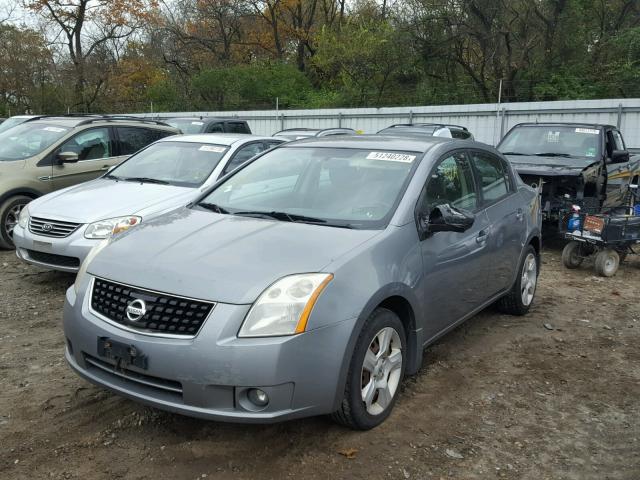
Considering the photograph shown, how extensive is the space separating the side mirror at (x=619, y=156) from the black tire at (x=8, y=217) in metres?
8.64

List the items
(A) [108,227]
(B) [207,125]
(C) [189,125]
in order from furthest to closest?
(C) [189,125], (B) [207,125], (A) [108,227]

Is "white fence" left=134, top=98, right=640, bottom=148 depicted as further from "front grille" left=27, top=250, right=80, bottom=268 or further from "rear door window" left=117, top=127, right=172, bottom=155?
"front grille" left=27, top=250, right=80, bottom=268

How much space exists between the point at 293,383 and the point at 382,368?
0.75 meters

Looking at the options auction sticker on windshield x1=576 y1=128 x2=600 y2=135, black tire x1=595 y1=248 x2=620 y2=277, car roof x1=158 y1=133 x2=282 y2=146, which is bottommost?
black tire x1=595 y1=248 x2=620 y2=277

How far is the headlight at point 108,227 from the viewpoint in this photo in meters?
5.85

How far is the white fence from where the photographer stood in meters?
15.0

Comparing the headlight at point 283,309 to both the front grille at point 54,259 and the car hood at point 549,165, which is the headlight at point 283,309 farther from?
the car hood at point 549,165

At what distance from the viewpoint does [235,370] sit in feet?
9.40

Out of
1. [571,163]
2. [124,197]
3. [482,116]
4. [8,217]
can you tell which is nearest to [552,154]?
[571,163]

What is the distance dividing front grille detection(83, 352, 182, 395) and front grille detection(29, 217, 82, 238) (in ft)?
9.71

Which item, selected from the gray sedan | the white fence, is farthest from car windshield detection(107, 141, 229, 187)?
the white fence

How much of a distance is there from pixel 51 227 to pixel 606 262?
6.44 meters

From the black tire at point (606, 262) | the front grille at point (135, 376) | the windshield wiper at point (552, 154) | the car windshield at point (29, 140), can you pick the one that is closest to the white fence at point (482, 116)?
the windshield wiper at point (552, 154)

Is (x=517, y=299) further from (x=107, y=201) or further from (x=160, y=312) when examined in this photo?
(x=107, y=201)
